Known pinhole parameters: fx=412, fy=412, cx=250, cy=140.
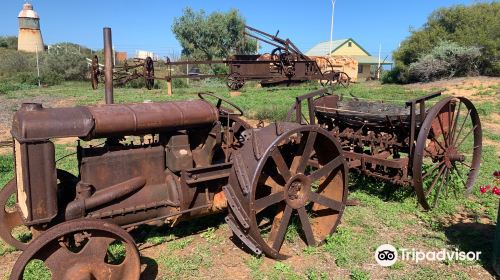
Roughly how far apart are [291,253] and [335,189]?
Result: 937 millimetres

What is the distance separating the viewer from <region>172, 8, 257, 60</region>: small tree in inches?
1656

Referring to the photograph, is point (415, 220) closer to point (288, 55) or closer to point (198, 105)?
point (198, 105)

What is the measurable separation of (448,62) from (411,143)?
2040 centimetres

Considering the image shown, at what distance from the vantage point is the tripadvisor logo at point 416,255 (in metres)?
4.26

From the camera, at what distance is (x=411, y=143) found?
5469 millimetres

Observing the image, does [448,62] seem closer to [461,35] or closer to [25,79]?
[461,35]

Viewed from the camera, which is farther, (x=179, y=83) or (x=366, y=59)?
(x=366, y=59)

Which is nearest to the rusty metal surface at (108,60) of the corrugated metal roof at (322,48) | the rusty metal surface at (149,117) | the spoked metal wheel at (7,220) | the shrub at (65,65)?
the rusty metal surface at (149,117)

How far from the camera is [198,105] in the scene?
14.1 ft

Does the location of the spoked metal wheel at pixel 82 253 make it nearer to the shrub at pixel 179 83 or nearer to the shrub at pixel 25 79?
the shrub at pixel 179 83

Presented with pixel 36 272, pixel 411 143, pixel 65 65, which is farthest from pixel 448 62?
pixel 65 65

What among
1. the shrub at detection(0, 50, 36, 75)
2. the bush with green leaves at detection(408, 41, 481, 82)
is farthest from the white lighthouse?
the bush with green leaves at detection(408, 41, 481, 82)

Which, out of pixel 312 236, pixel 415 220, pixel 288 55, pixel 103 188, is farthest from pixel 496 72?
pixel 103 188

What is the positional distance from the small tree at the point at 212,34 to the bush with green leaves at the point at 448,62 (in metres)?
21.3
